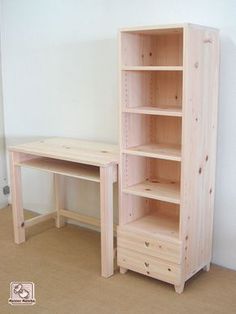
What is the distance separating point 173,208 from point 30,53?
1960 millimetres

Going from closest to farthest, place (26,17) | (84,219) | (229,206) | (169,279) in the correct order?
(169,279)
(229,206)
(84,219)
(26,17)

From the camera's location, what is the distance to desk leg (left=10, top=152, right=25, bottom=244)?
11.1ft

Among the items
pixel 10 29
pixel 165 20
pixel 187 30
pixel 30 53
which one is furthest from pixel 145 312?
pixel 10 29

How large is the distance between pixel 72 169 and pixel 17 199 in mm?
598

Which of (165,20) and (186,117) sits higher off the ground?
(165,20)

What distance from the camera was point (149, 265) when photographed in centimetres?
281

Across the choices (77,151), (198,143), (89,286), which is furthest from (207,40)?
(89,286)

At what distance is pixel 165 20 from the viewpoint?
3.00 m

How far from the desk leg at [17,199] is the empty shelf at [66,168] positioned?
6 cm

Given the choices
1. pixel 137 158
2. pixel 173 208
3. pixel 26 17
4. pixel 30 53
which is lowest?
pixel 173 208

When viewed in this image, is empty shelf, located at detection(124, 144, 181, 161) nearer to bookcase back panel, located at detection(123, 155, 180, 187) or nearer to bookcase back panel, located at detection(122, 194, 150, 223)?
bookcase back panel, located at detection(123, 155, 180, 187)

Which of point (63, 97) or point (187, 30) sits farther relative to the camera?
point (63, 97)

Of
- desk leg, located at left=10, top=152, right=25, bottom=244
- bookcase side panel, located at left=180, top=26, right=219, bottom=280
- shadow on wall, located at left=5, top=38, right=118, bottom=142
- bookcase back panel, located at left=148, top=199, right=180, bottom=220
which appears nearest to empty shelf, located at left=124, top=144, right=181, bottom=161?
bookcase side panel, located at left=180, top=26, right=219, bottom=280

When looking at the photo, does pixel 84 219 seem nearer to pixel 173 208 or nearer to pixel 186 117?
pixel 173 208
